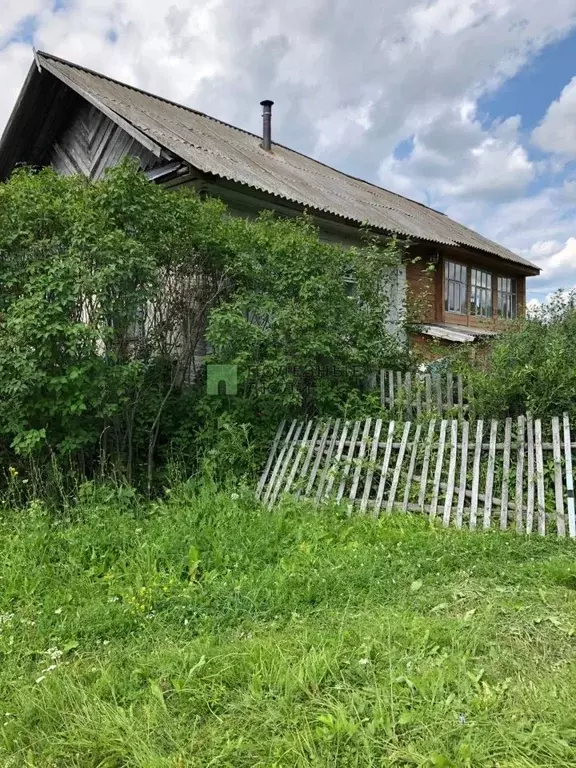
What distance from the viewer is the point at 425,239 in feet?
36.9

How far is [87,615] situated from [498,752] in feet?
7.04

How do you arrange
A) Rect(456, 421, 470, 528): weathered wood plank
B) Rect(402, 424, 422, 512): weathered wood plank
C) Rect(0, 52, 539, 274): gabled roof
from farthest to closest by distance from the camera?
Rect(0, 52, 539, 274): gabled roof < Rect(402, 424, 422, 512): weathered wood plank < Rect(456, 421, 470, 528): weathered wood plank

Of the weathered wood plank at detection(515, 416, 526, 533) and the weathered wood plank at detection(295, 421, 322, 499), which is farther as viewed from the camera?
the weathered wood plank at detection(295, 421, 322, 499)

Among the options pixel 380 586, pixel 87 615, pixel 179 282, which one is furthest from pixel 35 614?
pixel 179 282

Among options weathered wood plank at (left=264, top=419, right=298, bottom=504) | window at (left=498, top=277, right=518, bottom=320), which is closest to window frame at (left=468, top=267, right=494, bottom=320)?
window at (left=498, top=277, right=518, bottom=320)

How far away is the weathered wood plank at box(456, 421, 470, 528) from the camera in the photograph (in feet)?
13.8

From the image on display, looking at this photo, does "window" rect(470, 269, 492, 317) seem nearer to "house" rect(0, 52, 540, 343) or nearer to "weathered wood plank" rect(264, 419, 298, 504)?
"house" rect(0, 52, 540, 343)

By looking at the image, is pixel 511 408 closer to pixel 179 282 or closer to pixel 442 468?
pixel 442 468

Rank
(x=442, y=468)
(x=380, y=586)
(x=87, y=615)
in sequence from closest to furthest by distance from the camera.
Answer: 1. (x=87, y=615)
2. (x=380, y=586)
3. (x=442, y=468)

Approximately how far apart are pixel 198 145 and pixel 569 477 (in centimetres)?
762

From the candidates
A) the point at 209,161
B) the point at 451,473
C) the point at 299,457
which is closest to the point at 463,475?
the point at 451,473

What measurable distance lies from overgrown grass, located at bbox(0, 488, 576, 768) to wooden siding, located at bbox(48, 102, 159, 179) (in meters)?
6.73

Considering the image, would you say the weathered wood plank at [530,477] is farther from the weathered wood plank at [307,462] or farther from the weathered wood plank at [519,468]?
the weathered wood plank at [307,462]

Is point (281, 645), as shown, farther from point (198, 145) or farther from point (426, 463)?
point (198, 145)
